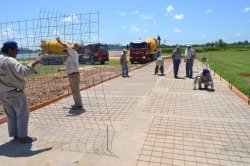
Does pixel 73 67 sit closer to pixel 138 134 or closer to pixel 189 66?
pixel 138 134

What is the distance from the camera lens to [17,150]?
5.36 m

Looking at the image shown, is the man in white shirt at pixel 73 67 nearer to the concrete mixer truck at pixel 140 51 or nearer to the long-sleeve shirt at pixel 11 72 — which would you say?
the long-sleeve shirt at pixel 11 72

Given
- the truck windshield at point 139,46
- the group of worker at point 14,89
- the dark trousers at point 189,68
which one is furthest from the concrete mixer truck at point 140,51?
the group of worker at point 14,89

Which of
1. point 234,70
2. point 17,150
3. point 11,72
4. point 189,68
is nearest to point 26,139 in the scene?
point 17,150

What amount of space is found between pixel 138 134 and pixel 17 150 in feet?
7.41

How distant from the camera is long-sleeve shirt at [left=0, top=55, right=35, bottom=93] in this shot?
5.17 metres

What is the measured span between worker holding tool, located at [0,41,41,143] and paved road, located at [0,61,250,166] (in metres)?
0.31

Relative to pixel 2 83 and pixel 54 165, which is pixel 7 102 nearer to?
pixel 2 83

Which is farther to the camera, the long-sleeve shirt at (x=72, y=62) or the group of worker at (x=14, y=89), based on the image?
the long-sleeve shirt at (x=72, y=62)

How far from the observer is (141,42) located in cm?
3475

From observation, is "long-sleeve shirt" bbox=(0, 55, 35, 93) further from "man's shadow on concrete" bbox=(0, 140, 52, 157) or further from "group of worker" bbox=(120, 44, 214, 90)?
"group of worker" bbox=(120, 44, 214, 90)

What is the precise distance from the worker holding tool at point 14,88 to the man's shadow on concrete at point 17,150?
4.9 inches

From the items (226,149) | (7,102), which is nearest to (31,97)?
(7,102)

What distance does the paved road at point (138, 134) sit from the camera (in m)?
5.00
